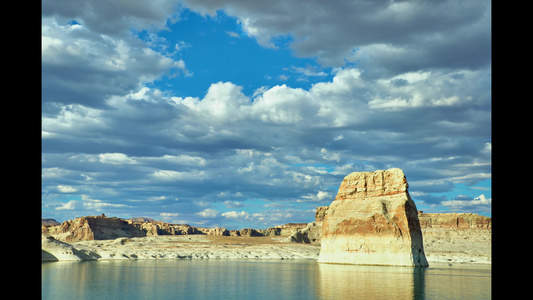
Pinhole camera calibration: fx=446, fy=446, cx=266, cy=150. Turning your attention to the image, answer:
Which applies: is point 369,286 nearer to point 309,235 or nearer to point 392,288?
point 392,288

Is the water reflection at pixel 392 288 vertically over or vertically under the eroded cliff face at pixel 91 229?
over

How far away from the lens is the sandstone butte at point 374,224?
59.8m

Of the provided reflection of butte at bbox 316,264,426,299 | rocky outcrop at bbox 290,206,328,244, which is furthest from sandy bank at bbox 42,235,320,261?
reflection of butte at bbox 316,264,426,299

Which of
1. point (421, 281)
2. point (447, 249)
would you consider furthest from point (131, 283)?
point (447, 249)

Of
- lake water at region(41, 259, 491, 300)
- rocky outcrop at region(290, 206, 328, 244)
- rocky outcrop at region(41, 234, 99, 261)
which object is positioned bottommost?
rocky outcrop at region(290, 206, 328, 244)

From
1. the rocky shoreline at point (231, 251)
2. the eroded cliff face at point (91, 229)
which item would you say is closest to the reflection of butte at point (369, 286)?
the rocky shoreline at point (231, 251)

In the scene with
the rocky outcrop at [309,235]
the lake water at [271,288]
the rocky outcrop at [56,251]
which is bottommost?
the rocky outcrop at [309,235]

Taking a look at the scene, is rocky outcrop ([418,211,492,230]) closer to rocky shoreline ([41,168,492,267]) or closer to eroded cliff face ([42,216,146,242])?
rocky shoreline ([41,168,492,267])

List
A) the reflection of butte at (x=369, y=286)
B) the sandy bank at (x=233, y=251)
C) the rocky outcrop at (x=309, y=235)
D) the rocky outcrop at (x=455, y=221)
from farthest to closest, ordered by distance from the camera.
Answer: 1. the rocky outcrop at (x=309, y=235)
2. the rocky outcrop at (x=455, y=221)
3. the sandy bank at (x=233, y=251)
4. the reflection of butte at (x=369, y=286)

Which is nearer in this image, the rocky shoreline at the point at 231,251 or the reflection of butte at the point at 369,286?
the reflection of butte at the point at 369,286

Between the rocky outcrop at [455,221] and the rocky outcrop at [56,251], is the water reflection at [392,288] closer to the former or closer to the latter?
the rocky outcrop at [56,251]

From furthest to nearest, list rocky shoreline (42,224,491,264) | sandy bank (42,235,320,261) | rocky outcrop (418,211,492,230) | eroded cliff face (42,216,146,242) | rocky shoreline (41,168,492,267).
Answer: eroded cliff face (42,216,146,242) < rocky outcrop (418,211,492,230) < rocky shoreline (42,224,491,264) < sandy bank (42,235,320,261) < rocky shoreline (41,168,492,267)

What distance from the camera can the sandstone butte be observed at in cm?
5975
